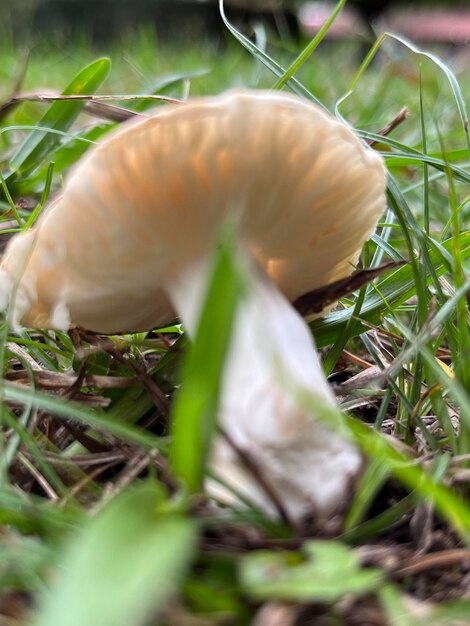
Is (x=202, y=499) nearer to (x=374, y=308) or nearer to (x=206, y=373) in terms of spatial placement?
(x=206, y=373)

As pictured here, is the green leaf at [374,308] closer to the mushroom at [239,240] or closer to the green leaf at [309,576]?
the mushroom at [239,240]

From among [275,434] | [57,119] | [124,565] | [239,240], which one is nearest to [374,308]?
[239,240]

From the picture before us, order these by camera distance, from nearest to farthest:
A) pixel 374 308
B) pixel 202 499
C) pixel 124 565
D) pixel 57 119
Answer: pixel 124 565, pixel 202 499, pixel 374 308, pixel 57 119

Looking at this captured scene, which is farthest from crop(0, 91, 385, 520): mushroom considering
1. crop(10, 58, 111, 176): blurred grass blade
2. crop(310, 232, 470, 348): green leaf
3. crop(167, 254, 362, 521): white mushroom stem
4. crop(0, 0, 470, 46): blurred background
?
crop(0, 0, 470, 46): blurred background

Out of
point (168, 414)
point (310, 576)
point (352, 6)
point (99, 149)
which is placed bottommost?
point (352, 6)

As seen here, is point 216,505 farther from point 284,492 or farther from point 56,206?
point 56,206

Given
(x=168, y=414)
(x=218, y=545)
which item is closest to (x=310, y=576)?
(x=218, y=545)
